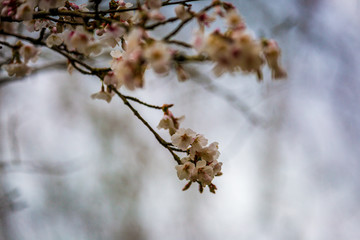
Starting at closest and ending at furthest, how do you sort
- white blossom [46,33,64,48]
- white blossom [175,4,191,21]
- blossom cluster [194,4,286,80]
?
blossom cluster [194,4,286,80]
white blossom [175,4,191,21]
white blossom [46,33,64,48]

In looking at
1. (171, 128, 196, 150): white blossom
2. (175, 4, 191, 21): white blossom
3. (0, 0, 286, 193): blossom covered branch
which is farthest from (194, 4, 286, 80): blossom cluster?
(171, 128, 196, 150): white blossom

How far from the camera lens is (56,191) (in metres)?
5.71

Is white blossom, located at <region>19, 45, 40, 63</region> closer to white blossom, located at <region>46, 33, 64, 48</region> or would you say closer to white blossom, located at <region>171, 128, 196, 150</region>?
white blossom, located at <region>46, 33, 64, 48</region>

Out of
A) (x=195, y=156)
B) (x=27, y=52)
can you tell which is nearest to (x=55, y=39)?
(x=27, y=52)

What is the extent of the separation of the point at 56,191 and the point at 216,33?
582 centimetres

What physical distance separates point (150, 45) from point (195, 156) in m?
0.36

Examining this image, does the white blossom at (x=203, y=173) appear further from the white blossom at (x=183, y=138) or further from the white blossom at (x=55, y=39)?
the white blossom at (x=55, y=39)

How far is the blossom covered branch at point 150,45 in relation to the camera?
476 mm

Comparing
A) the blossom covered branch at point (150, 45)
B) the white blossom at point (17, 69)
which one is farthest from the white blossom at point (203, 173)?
the white blossom at point (17, 69)

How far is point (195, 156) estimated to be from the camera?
2.62 feet

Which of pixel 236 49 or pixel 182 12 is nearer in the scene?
pixel 236 49

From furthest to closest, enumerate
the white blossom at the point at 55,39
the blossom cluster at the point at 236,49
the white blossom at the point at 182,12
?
the white blossom at the point at 55,39, the white blossom at the point at 182,12, the blossom cluster at the point at 236,49

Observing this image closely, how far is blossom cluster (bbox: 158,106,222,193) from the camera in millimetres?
774

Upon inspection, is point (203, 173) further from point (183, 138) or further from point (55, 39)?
point (55, 39)
